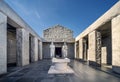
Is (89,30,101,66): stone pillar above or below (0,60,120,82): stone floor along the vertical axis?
above

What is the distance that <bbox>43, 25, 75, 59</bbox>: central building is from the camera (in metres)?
22.4

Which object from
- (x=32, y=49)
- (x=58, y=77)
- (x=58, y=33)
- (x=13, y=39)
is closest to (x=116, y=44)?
(x=58, y=77)

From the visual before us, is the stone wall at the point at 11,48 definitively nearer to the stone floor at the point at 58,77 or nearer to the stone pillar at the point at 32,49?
the stone pillar at the point at 32,49

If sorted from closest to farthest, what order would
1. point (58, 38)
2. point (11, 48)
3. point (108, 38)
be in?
point (11, 48)
point (108, 38)
point (58, 38)

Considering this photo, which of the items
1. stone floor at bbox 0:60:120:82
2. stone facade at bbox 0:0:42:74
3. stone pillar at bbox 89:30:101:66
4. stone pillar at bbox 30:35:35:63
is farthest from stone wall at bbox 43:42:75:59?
stone floor at bbox 0:60:120:82

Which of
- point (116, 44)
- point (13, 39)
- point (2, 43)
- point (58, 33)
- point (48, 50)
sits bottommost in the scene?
point (48, 50)

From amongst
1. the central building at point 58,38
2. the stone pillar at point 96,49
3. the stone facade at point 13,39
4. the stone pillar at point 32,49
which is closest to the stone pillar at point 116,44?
the stone pillar at point 96,49

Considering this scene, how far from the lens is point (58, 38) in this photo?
2303cm

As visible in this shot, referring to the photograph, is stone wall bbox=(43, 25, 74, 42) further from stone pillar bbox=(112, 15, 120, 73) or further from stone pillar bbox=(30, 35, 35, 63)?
stone pillar bbox=(112, 15, 120, 73)

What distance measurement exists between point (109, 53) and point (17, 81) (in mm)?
11228

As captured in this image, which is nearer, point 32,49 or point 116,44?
point 116,44

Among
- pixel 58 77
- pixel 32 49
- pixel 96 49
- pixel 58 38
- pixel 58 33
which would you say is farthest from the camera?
pixel 58 33

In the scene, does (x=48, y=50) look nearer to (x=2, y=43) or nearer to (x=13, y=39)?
(x=13, y=39)

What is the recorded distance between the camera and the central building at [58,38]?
2242 cm
